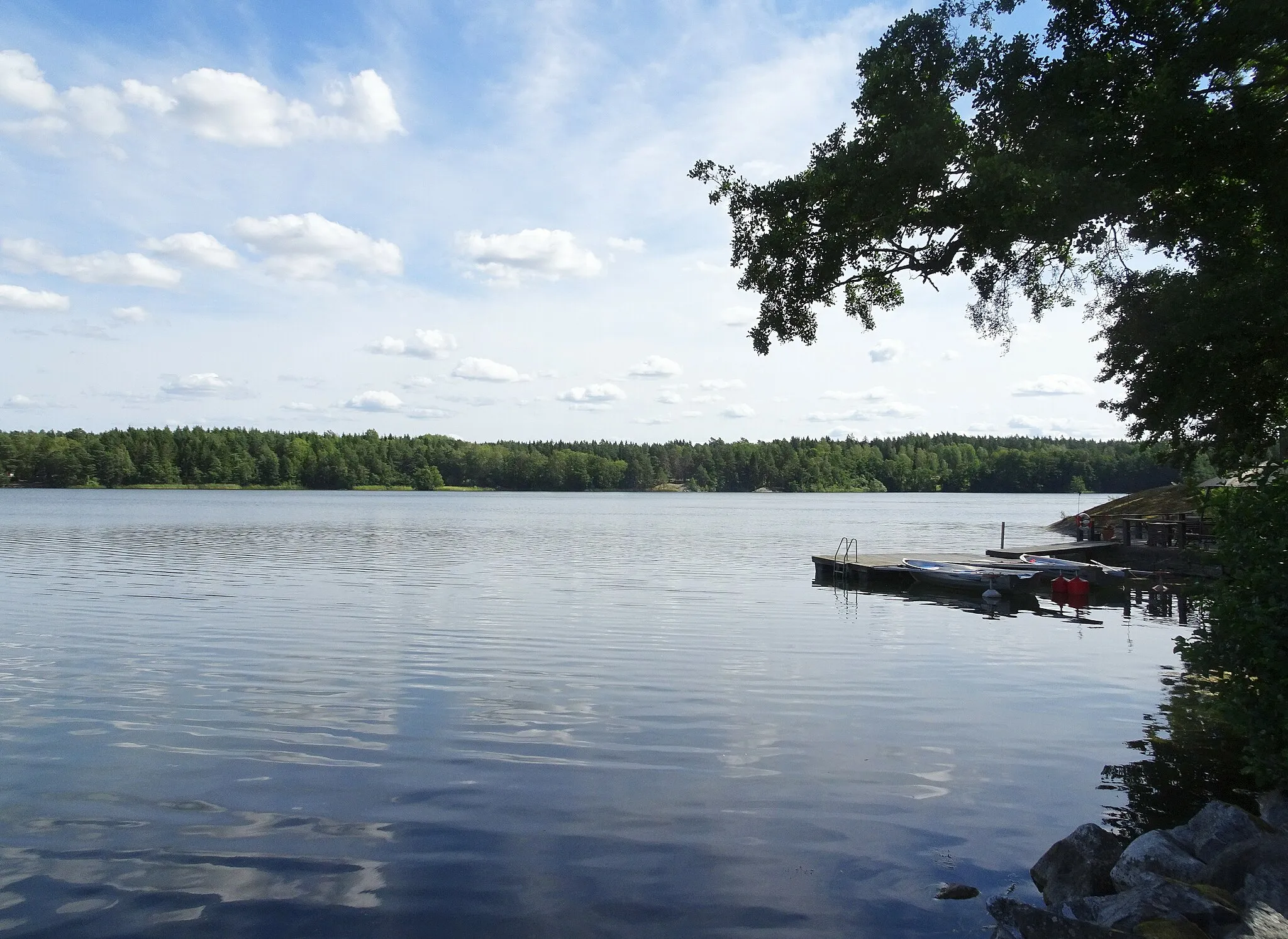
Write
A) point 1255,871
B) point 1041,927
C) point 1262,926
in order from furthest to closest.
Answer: point 1255,871
point 1041,927
point 1262,926

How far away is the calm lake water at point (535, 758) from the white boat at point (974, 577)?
3.59m

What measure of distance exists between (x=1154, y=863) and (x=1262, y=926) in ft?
5.12

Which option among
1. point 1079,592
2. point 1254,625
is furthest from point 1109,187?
point 1079,592

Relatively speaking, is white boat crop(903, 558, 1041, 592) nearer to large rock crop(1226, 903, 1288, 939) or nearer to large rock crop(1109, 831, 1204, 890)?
large rock crop(1109, 831, 1204, 890)

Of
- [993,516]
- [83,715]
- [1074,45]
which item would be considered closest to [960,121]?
[1074,45]

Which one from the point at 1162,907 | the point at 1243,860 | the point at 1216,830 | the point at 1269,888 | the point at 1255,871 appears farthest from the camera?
the point at 1216,830

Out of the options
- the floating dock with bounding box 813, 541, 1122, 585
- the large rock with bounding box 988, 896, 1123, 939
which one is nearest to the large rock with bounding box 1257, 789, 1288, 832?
the large rock with bounding box 988, 896, 1123, 939

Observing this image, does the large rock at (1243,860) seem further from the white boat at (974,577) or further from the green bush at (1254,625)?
the white boat at (974,577)

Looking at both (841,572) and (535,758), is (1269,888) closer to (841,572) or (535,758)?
(535,758)

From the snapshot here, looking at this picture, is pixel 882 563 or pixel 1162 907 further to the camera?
pixel 882 563

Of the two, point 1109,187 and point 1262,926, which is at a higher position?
point 1109,187

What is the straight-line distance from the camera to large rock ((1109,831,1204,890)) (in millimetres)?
7645

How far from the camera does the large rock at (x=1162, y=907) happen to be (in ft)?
22.2

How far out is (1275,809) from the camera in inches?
359
